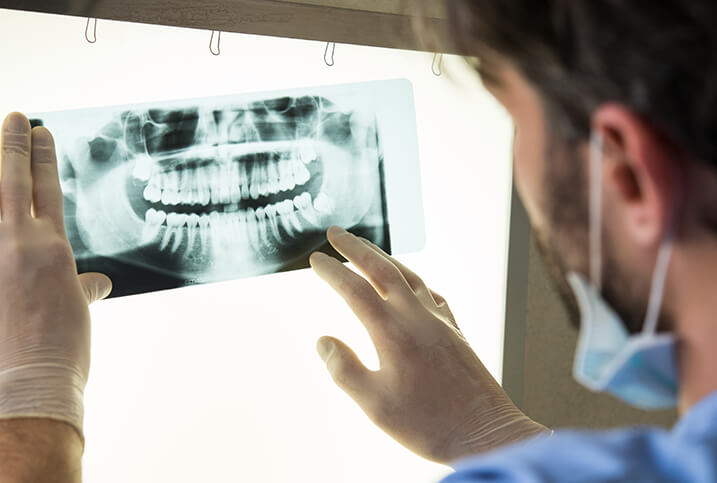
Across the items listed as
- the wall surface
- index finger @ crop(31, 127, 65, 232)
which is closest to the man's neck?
the wall surface

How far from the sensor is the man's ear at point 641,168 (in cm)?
62

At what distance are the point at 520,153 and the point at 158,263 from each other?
56cm

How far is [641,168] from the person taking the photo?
63 cm

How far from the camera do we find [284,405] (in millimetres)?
1191

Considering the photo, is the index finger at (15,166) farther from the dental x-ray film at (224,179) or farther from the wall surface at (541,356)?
the wall surface at (541,356)

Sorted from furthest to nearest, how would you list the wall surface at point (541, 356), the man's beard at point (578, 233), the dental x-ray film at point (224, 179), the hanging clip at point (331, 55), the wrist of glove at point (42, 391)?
1. the wall surface at point (541, 356)
2. the hanging clip at point (331, 55)
3. the dental x-ray film at point (224, 179)
4. the wrist of glove at point (42, 391)
5. the man's beard at point (578, 233)

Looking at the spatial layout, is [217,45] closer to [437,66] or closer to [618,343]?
[437,66]

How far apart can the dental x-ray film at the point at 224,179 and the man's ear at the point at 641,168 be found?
544 mm

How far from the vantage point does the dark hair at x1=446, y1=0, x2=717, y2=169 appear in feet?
1.93

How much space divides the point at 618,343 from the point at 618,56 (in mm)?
296

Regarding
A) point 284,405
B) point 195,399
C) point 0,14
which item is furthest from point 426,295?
point 0,14

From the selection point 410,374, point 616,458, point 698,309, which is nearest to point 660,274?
point 698,309

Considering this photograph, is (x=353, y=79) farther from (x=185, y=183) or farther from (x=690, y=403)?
(x=690, y=403)

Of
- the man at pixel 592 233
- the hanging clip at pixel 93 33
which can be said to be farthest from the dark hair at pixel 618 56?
the hanging clip at pixel 93 33
